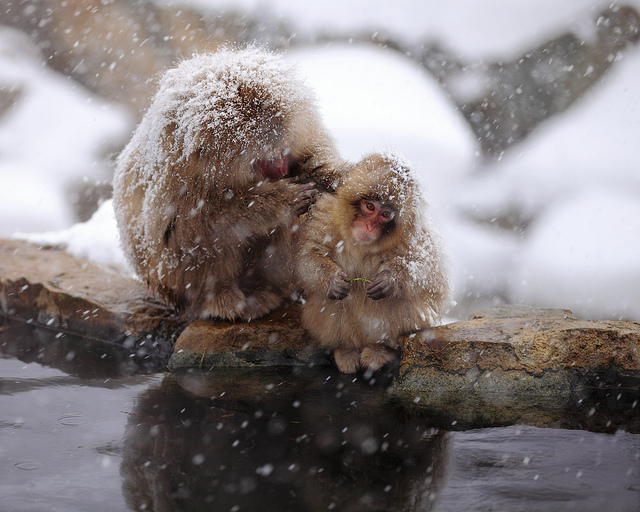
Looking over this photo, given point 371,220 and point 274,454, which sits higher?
point 371,220

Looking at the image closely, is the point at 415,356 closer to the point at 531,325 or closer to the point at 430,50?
the point at 531,325

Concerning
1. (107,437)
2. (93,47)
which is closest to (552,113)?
(93,47)

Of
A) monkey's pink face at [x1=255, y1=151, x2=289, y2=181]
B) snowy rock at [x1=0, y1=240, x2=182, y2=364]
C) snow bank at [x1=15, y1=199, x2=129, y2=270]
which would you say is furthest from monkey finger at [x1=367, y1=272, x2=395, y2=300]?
snow bank at [x1=15, y1=199, x2=129, y2=270]

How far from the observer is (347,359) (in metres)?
2.66

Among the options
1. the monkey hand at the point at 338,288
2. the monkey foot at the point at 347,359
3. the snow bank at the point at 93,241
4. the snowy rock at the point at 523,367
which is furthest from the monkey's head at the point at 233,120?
the snow bank at the point at 93,241

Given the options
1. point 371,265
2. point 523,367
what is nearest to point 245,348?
point 371,265

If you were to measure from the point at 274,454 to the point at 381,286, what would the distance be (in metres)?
0.87

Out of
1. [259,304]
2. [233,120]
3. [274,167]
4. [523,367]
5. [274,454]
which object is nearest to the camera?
[274,454]

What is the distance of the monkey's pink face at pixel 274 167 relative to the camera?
2.66m

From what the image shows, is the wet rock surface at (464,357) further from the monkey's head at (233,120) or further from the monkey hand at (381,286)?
the monkey's head at (233,120)

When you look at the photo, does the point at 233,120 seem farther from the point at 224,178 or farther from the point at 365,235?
the point at 365,235

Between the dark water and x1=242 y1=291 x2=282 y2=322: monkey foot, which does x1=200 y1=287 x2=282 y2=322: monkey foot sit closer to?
x1=242 y1=291 x2=282 y2=322: monkey foot

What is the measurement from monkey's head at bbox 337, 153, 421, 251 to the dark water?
0.62 metres

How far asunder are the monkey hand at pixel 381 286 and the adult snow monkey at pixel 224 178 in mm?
461
